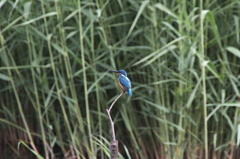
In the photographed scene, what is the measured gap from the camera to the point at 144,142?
2.13 metres

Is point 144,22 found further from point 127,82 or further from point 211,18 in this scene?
point 127,82

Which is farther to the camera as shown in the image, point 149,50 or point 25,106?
point 25,106

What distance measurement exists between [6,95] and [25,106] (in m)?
0.19

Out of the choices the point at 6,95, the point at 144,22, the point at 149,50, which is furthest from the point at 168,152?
the point at 6,95

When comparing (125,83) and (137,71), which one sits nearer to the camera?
(125,83)

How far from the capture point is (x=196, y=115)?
75.0 inches

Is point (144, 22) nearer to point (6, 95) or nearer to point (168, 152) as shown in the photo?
point (168, 152)

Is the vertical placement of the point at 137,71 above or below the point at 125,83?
below

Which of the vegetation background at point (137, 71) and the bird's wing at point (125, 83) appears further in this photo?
the vegetation background at point (137, 71)

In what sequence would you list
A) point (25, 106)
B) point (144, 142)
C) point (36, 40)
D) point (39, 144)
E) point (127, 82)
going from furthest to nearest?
point (39, 144) < point (25, 106) < point (144, 142) < point (36, 40) < point (127, 82)

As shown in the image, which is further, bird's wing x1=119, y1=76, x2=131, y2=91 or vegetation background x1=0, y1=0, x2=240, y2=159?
vegetation background x1=0, y1=0, x2=240, y2=159

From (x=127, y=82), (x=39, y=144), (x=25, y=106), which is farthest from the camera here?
(x=39, y=144)

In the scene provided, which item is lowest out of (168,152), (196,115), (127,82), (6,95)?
(168,152)

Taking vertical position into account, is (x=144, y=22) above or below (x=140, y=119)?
above
